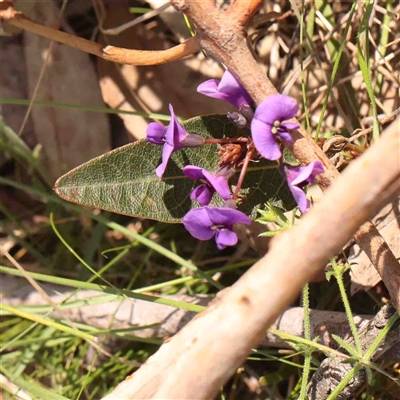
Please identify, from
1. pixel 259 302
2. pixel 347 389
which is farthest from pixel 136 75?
pixel 259 302

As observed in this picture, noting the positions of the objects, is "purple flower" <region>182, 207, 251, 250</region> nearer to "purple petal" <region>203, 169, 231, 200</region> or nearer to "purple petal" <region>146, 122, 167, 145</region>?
"purple petal" <region>203, 169, 231, 200</region>

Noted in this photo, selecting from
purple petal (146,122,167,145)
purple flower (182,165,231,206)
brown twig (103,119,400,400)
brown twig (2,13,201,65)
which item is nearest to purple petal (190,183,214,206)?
Answer: purple flower (182,165,231,206)

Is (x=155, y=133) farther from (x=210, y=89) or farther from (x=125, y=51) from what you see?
(x=125, y=51)

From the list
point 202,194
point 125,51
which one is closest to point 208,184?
point 202,194

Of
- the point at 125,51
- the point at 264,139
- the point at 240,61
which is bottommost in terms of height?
the point at 264,139

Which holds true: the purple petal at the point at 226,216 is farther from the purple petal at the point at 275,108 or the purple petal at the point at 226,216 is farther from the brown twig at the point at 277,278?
the brown twig at the point at 277,278

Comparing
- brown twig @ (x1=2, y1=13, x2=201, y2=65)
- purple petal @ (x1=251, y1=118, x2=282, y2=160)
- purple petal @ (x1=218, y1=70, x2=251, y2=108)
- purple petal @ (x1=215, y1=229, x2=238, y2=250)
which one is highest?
brown twig @ (x1=2, y1=13, x2=201, y2=65)

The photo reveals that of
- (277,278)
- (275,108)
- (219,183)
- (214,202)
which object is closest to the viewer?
(277,278)

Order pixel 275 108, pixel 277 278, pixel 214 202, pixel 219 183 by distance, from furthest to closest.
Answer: pixel 214 202, pixel 219 183, pixel 275 108, pixel 277 278
